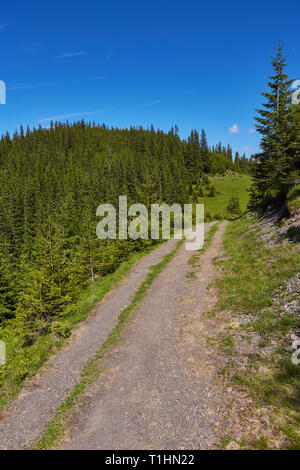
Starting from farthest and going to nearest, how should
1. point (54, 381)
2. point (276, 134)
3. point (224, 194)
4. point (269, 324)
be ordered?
point (224, 194) → point (276, 134) → point (269, 324) → point (54, 381)

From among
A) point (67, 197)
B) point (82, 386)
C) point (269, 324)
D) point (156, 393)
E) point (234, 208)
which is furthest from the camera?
point (67, 197)

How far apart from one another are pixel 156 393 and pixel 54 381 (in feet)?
13.4

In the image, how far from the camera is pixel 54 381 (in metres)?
9.03

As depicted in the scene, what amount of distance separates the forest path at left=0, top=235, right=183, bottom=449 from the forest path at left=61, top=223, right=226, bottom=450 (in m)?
1.03

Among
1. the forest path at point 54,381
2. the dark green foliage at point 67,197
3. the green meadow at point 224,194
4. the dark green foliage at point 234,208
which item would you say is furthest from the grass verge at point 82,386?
the dark green foliage at point 234,208

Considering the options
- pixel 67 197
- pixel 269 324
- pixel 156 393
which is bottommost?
pixel 156 393

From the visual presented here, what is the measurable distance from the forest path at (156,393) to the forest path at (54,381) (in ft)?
3.37

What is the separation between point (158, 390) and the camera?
805cm

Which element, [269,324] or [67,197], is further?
[67,197]

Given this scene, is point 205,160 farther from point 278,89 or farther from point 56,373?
point 56,373

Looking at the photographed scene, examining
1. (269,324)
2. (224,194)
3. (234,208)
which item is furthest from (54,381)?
(224,194)

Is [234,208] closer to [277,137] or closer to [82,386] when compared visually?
[277,137]

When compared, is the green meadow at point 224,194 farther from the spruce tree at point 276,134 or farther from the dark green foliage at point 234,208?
the spruce tree at point 276,134
